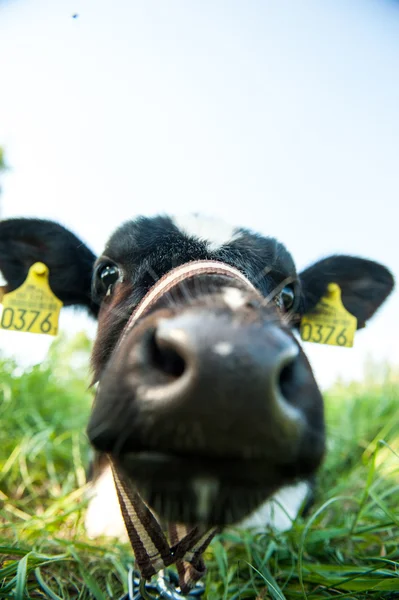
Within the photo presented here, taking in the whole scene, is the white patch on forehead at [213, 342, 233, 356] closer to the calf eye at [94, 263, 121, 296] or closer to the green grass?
the green grass

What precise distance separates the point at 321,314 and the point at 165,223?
4.83ft

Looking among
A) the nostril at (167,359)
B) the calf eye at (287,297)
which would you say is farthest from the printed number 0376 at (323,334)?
the nostril at (167,359)

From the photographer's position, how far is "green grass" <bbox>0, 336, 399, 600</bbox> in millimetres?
1718

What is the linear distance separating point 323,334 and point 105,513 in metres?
1.89

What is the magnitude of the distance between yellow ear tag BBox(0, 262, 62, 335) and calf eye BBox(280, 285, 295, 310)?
1506mm

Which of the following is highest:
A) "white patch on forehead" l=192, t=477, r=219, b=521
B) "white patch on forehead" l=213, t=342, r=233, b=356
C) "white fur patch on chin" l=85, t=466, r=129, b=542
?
"white patch on forehead" l=213, t=342, r=233, b=356

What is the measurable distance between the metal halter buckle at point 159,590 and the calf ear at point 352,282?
6.19 feet

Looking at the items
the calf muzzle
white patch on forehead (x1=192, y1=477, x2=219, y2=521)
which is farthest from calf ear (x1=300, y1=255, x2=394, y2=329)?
white patch on forehead (x1=192, y1=477, x2=219, y2=521)

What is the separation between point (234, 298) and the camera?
1.09 metres

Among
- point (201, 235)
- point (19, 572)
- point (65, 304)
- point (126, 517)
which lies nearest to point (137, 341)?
point (126, 517)

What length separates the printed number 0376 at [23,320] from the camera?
2.68 metres

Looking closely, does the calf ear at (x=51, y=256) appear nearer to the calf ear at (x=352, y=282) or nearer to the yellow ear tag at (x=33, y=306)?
the yellow ear tag at (x=33, y=306)

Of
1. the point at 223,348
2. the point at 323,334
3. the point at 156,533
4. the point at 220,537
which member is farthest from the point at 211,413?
the point at 323,334

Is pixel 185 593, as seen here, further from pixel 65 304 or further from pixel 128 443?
pixel 65 304
